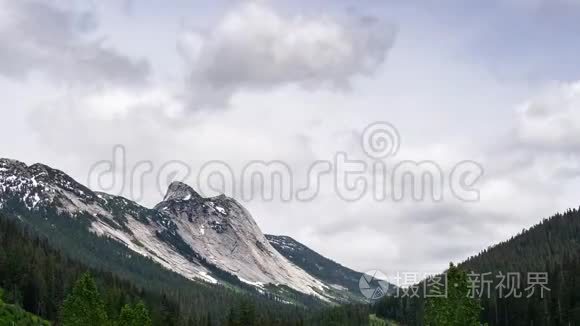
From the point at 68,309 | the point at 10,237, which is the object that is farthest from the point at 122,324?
the point at 10,237

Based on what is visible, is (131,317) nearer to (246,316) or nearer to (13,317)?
(13,317)

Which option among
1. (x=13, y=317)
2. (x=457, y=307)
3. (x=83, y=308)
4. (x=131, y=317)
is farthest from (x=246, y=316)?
(x=457, y=307)

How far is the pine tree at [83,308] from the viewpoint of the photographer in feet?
250

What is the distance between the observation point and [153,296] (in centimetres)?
19475

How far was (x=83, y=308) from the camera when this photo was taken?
251ft

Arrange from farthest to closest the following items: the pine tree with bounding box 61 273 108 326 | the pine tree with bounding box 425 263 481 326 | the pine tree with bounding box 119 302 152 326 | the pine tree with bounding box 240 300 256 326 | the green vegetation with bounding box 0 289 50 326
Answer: the pine tree with bounding box 240 300 256 326 → the green vegetation with bounding box 0 289 50 326 → the pine tree with bounding box 119 302 152 326 → the pine tree with bounding box 61 273 108 326 → the pine tree with bounding box 425 263 481 326

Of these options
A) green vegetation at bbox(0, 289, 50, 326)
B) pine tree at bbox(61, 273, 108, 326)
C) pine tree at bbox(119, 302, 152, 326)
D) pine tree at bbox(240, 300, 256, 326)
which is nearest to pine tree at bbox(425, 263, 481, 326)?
pine tree at bbox(119, 302, 152, 326)

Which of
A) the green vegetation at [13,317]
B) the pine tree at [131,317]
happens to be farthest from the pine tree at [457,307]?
the green vegetation at [13,317]

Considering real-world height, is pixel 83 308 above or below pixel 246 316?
below

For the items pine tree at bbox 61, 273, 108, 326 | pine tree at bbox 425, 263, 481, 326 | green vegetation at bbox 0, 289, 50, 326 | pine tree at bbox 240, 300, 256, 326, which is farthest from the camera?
pine tree at bbox 240, 300, 256, 326

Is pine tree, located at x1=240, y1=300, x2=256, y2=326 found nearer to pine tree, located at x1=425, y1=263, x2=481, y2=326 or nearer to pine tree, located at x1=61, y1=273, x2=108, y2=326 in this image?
pine tree, located at x1=61, y1=273, x2=108, y2=326

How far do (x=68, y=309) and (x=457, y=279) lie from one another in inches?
1631

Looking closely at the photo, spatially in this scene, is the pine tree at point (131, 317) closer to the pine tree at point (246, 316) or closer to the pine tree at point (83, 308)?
the pine tree at point (83, 308)

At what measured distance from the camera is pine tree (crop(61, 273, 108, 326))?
76062mm
